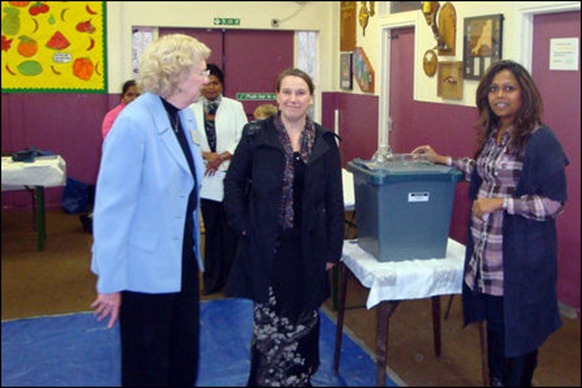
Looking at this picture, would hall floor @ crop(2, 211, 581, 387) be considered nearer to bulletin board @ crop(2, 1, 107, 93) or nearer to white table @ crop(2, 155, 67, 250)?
white table @ crop(2, 155, 67, 250)

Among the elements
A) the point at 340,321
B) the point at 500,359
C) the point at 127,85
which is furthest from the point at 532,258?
the point at 127,85

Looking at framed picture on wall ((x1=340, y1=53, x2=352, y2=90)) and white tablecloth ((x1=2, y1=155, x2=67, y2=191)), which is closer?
white tablecloth ((x1=2, y1=155, x2=67, y2=191))

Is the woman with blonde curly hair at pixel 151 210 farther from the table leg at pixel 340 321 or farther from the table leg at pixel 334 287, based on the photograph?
the table leg at pixel 334 287

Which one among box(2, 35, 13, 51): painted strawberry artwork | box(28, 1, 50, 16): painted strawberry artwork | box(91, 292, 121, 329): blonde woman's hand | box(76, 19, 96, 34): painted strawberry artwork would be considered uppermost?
box(28, 1, 50, 16): painted strawberry artwork

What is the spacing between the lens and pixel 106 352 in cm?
179

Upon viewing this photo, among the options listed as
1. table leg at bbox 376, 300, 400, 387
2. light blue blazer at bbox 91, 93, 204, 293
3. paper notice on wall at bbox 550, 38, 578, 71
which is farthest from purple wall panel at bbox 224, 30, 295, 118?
paper notice on wall at bbox 550, 38, 578, 71

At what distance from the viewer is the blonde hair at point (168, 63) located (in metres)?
1.38

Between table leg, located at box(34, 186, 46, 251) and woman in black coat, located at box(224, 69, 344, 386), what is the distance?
0.47 meters

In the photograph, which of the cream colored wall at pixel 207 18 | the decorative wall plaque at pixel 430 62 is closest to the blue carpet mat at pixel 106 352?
the cream colored wall at pixel 207 18

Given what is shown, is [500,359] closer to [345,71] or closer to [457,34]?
[345,71]

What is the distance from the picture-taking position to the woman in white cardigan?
182 cm

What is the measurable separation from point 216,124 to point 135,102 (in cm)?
51

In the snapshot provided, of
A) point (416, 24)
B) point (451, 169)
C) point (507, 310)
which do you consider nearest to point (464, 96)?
point (416, 24)

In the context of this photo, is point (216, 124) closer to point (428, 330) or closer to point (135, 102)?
point (135, 102)
